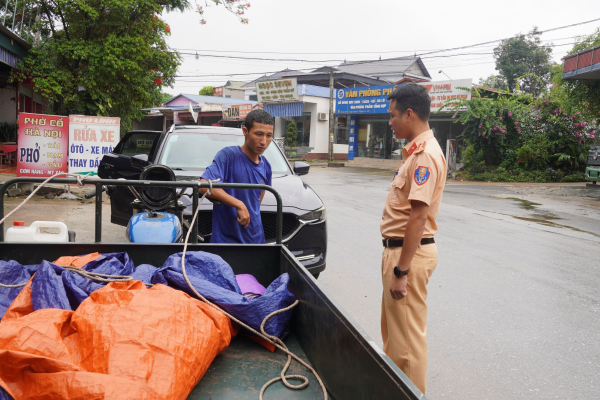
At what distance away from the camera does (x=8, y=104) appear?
18.3 m

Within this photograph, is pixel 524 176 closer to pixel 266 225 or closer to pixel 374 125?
pixel 374 125

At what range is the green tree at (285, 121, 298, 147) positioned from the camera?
117ft

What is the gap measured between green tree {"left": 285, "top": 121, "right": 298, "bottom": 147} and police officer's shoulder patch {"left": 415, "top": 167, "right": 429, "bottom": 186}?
33.5 metres

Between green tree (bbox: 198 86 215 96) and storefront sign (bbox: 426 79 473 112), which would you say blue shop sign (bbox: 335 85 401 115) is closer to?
storefront sign (bbox: 426 79 473 112)

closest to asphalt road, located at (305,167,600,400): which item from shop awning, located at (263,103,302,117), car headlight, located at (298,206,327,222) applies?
car headlight, located at (298,206,327,222)

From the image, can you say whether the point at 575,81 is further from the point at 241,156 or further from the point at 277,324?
the point at 277,324

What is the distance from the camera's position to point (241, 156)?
3.73 m

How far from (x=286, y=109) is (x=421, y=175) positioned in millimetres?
33666

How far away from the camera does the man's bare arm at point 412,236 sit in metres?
2.56

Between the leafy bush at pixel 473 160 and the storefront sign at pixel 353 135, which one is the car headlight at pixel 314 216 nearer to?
the leafy bush at pixel 473 160

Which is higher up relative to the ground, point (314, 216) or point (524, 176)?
point (314, 216)

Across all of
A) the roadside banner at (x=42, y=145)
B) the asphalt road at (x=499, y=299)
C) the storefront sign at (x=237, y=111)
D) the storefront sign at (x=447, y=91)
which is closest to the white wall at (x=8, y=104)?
the roadside banner at (x=42, y=145)

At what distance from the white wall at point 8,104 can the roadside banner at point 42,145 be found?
8.58m

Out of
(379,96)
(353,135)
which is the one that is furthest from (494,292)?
(353,135)
